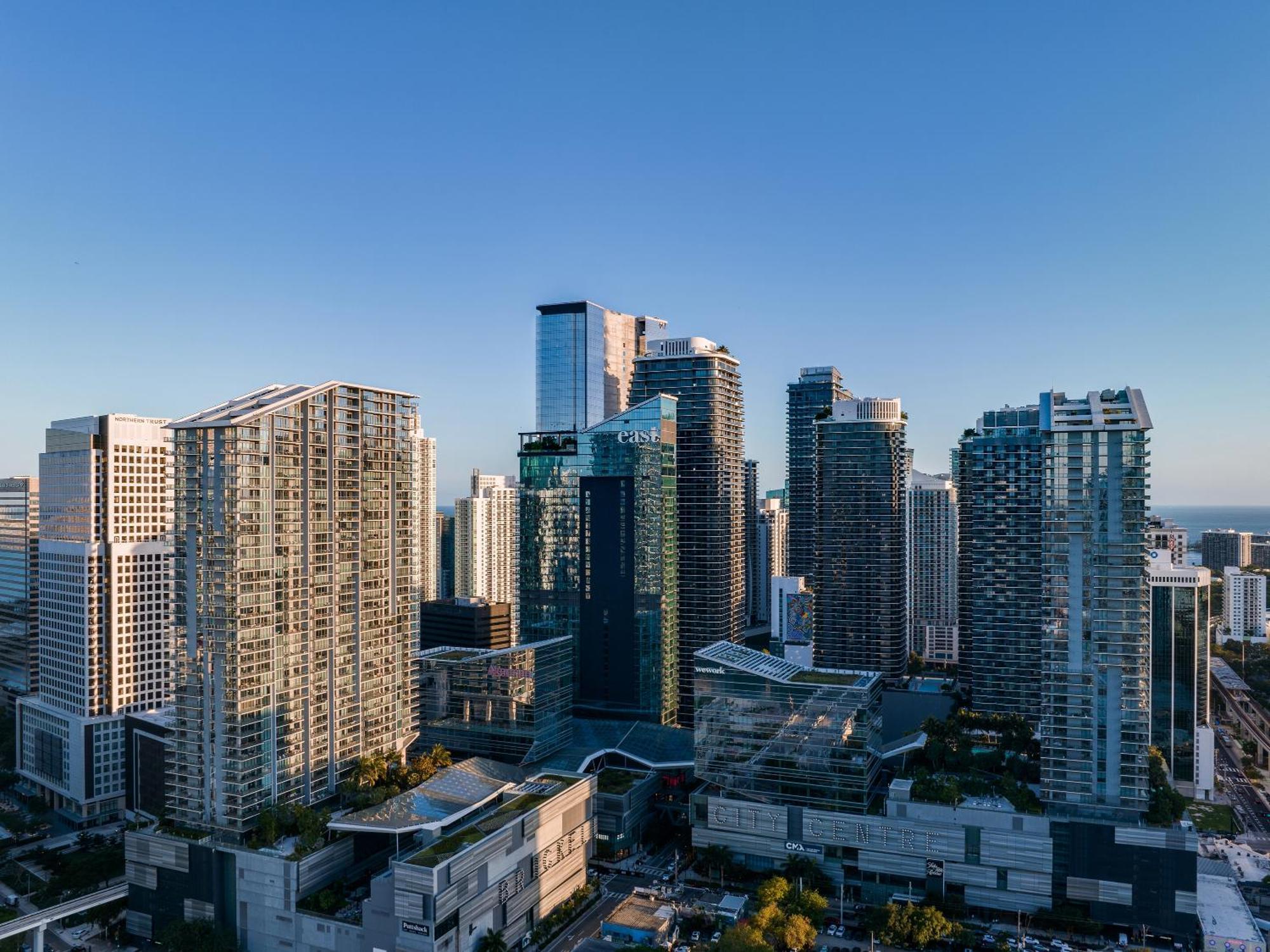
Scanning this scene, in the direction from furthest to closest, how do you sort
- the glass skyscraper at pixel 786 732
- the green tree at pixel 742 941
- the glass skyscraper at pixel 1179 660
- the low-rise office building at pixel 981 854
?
the glass skyscraper at pixel 1179 660 < the glass skyscraper at pixel 786 732 < the low-rise office building at pixel 981 854 < the green tree at pixel 742 941

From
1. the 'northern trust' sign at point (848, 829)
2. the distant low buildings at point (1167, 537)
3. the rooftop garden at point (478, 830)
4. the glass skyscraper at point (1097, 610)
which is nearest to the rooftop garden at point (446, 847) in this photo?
the rooftop garden at point (478, 830)

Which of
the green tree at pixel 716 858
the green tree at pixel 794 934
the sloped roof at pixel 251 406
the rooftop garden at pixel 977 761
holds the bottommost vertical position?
the green tree at pixel 716 858

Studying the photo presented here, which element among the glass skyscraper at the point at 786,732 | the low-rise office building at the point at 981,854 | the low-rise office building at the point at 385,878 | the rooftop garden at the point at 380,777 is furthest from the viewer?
the glass skyscraper at the point at 786,732

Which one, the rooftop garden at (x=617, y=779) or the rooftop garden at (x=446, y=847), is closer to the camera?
the rooftop garden at (x=446, y=847)

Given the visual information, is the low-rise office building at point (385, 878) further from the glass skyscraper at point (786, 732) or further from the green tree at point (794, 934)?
the green tree at point (794, 934)

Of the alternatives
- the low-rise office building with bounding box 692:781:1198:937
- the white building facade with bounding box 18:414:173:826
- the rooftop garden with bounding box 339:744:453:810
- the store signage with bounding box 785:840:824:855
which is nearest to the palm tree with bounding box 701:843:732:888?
the low-rise office building with bounding box 692:781:1198:937

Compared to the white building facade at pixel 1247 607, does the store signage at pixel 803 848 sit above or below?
below
